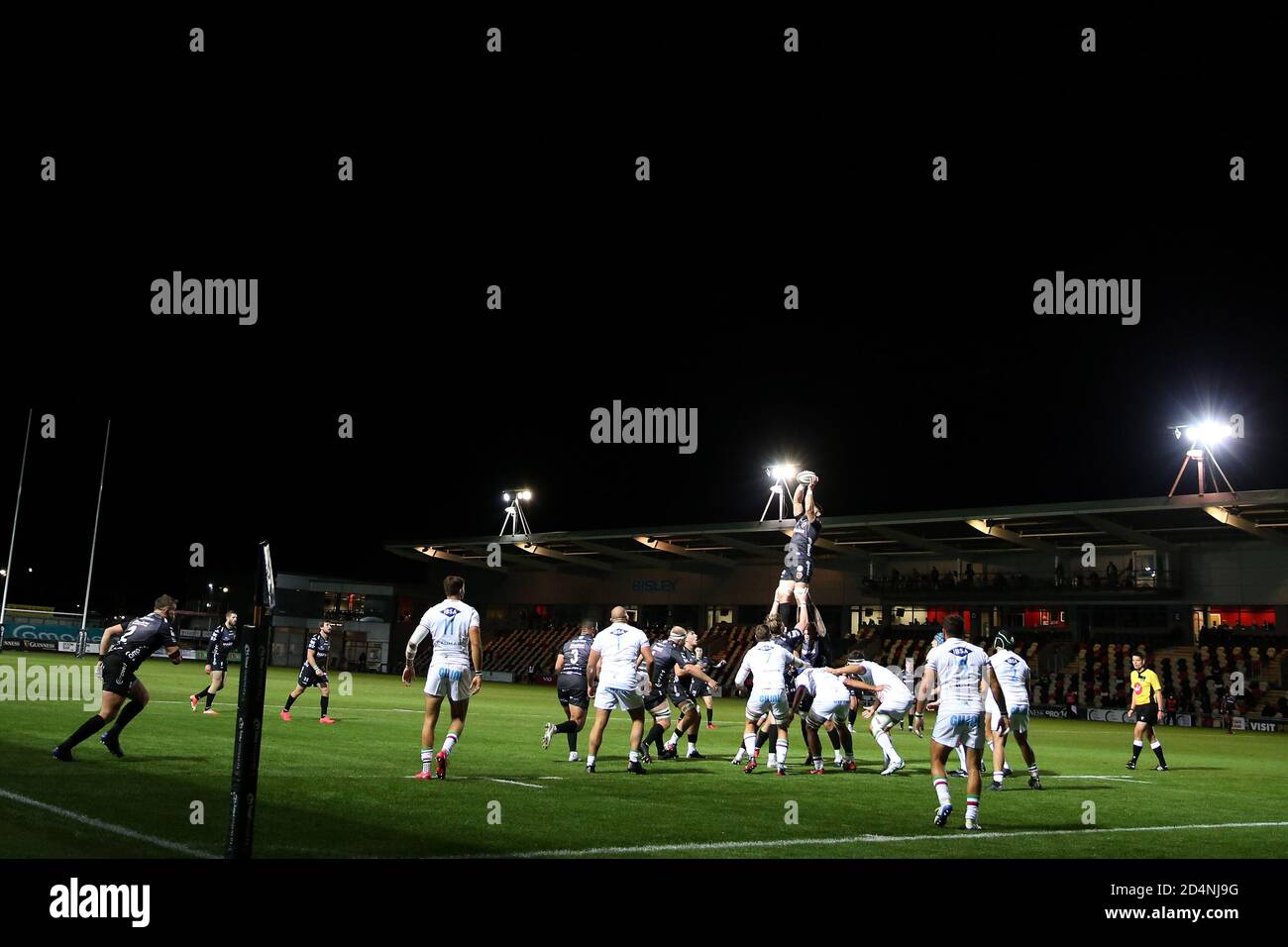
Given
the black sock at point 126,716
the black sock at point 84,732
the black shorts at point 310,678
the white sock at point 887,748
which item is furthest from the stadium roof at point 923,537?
the black sock at point 84,732

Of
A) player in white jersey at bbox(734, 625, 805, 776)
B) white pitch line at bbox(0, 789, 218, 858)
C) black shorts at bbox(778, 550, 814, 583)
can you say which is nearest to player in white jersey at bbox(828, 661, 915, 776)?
player in white jersey at bbox(734, 625, 805, 776)

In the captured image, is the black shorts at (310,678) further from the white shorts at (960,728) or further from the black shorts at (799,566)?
the white shorts at (960,728)

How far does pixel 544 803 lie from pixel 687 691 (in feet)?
27.4

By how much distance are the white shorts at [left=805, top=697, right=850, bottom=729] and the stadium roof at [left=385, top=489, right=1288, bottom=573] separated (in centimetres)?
3148

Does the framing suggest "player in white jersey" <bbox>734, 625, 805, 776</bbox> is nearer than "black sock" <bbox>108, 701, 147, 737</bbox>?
No

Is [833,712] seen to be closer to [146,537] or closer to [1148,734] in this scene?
[1148,734]

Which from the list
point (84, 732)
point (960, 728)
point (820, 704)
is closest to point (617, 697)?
point (820, 704)

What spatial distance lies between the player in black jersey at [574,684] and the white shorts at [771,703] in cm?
279

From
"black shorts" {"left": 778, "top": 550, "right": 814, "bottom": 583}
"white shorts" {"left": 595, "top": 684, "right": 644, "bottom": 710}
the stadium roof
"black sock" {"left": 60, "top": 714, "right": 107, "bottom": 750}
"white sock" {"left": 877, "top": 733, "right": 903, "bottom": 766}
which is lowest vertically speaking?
"white sock" {"left": 877, "top": 733, "right": 903, "bottom": 766}

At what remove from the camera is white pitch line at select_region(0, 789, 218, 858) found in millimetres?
8891

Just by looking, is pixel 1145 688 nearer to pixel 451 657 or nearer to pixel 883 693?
pixel 883 693

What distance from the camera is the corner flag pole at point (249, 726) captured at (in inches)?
239

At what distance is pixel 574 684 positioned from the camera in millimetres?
18906

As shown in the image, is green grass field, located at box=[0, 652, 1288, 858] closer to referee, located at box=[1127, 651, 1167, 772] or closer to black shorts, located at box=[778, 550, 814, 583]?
referee, located at box=[1127, 651, 1167, 772]
